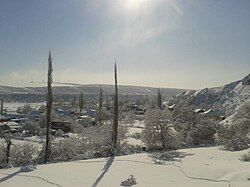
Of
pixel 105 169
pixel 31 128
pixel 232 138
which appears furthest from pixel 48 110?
pixel 31 128

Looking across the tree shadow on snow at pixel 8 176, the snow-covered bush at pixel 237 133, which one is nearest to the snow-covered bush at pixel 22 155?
the tree shadow on snow at pixel 8 176

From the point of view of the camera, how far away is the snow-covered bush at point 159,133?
2875 centimetres

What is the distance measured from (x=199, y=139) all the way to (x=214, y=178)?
18.4 metres

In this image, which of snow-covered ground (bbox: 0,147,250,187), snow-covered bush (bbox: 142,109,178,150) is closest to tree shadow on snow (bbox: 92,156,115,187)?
snow-covered ground (bbox: 0,147,250,187)

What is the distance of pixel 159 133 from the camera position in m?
28.9

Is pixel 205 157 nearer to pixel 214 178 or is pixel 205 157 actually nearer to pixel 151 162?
pixel 151 162

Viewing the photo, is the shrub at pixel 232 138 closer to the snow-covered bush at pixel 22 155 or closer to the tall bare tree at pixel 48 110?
the tall bare tree at pixel 48 110

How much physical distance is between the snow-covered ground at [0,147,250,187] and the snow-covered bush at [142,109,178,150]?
8.11 m

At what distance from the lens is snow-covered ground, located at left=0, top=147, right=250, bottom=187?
1430cm

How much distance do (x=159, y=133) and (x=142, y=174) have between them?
1267 centimetres

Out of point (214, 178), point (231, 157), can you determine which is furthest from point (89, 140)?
point (214, 178)

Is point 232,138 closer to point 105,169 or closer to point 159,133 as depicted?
point 159,133

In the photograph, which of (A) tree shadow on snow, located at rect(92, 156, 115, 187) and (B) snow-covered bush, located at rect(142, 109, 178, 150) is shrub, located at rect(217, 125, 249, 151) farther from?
(A) tree shadow on snow, located at rect(92, 156, 115, 187)

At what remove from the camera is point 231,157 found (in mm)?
20281
